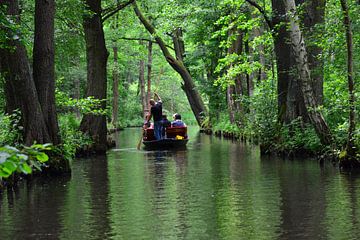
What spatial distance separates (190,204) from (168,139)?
13555 millimetres

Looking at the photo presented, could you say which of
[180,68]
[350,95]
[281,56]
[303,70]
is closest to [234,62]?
[180,68]

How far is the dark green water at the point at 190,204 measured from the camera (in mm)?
6840

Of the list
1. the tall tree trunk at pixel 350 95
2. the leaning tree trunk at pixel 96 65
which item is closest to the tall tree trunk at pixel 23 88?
the tall tree trunk at pixel 350 95

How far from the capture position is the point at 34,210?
28.1 feet

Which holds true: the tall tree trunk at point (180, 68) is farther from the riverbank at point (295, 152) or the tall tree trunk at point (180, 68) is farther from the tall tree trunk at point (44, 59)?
the tall tree trunk at point (44, 59)

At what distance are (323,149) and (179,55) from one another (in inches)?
924

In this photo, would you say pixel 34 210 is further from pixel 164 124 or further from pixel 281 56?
pixel 164 124

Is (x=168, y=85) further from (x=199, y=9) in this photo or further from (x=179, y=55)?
(x=199, y=9)

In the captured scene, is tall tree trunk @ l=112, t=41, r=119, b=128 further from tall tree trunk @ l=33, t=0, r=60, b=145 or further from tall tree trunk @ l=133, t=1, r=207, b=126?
tall tree trunk @ l=33, t=0, r=60, b=145

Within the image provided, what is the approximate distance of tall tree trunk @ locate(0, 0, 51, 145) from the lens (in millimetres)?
12008

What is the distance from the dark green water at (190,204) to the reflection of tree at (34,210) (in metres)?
0.01

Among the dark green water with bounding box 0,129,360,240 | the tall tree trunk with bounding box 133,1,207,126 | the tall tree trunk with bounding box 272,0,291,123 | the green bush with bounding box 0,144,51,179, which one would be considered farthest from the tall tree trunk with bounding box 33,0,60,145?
the tall tree trunk with bounding box 133,1,207,126

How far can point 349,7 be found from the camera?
1230 cm

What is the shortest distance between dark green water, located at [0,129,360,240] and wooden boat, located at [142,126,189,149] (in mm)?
8040
